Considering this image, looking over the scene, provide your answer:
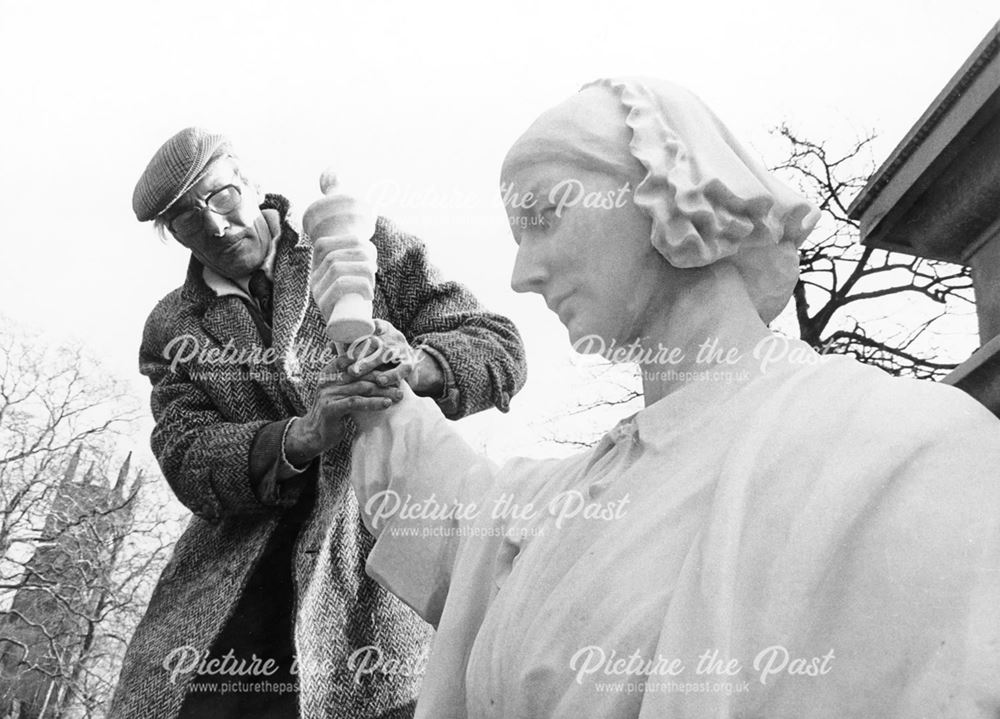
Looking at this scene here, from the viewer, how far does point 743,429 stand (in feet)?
7.93

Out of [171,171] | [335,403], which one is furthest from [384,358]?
[171,171]

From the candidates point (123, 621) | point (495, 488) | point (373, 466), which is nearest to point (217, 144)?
point (373, 466)

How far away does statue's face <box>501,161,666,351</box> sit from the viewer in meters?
2.77

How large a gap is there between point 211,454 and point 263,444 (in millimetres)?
179

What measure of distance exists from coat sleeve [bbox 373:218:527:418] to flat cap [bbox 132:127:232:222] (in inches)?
25.3

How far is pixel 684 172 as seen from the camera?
8.84 feet

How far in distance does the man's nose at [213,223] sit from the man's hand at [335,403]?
2.88 feet

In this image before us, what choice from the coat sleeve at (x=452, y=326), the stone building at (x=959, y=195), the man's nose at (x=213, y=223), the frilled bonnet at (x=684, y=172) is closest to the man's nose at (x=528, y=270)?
the frilled bonnet at (x=684, y=172)

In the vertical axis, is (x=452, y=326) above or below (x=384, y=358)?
above

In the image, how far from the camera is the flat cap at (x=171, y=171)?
3.97m

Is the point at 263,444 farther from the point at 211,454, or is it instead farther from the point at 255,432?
the point at 211,454

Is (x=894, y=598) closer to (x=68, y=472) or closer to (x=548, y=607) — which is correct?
(x=548, y=607)

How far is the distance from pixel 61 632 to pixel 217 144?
11.6 metres

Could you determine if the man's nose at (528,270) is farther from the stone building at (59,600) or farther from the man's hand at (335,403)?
the stone building at (59,600)
